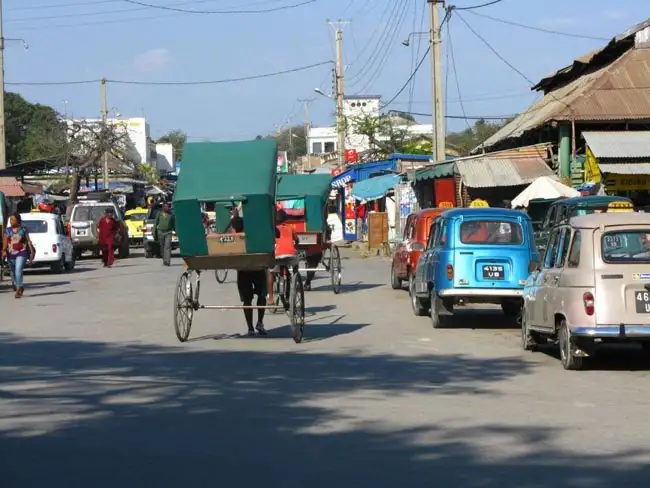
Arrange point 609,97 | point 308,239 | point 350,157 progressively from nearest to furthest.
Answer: point 308,239 < point 609,97 < point 350,157

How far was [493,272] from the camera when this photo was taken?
17.4 meters

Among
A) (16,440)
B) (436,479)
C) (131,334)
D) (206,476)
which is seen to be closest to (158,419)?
(16,440)

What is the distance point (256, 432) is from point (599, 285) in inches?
190

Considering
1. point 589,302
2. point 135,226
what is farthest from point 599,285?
point 135,226

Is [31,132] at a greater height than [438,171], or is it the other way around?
[31,132]

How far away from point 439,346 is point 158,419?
21.1ft

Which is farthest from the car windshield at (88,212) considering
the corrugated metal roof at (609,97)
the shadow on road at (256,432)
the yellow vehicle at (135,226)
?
the shadow on road at (256,432)

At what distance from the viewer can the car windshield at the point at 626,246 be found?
12492 millimetres

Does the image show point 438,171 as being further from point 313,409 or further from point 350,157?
point 350,157

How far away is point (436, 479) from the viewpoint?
7496 mm

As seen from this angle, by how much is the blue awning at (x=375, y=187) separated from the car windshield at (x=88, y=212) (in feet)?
31.8

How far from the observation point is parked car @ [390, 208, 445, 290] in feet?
74.6

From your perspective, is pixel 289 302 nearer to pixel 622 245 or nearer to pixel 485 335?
pixel 485 335

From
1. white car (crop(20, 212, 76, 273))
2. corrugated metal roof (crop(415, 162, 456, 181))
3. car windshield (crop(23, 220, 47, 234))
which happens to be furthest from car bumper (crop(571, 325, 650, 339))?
car windshield (crop(23, 220, 47, 234))
